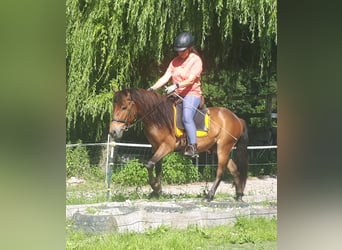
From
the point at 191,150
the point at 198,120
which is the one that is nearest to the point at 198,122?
the point at 198,120

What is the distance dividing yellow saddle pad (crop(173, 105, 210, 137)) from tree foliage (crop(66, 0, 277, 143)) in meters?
0.30

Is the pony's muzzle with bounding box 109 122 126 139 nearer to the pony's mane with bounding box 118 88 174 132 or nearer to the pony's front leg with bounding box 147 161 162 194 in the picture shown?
the pony's mane with bounding box 118 88 174 132

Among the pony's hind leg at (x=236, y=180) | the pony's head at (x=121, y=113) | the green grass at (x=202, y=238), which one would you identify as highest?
the pony's head at (x=121, y=113)

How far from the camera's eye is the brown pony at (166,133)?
3.84m

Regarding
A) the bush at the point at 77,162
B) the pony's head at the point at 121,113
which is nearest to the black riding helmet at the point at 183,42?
the pony's head at the point at 121,113

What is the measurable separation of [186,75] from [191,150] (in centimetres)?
60

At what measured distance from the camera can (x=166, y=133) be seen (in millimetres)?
3857

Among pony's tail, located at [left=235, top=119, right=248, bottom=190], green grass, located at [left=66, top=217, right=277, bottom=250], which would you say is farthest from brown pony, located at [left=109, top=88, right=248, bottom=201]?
green grass, located at [left=66, top=217, right=277, bottom=250]

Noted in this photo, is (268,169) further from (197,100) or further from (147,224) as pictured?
(147,224)

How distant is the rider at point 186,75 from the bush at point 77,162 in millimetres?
769

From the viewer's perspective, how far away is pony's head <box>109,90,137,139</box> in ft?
12.6

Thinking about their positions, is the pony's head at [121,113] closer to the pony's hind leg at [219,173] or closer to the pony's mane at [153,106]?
the pony's mane at [153,106]
